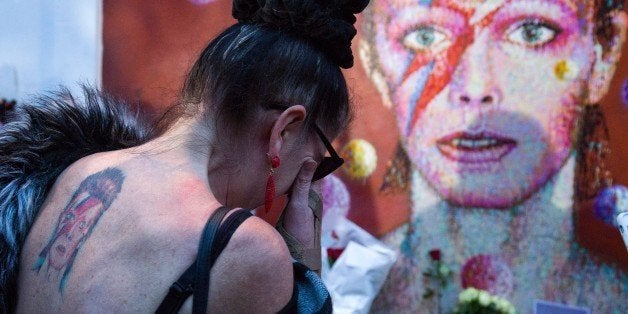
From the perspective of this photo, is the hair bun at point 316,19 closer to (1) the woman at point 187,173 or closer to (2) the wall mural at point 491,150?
(1) the woman at point 187,173

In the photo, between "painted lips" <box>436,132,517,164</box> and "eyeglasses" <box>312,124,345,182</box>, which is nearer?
"eyeglasses" <box>312,124,345,182</box>

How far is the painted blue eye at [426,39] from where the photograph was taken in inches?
99.3

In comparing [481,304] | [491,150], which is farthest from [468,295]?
[491,150]

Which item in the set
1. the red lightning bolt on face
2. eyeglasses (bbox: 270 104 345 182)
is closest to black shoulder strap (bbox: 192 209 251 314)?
eyeglasses (bbox: 270 104 345 182)

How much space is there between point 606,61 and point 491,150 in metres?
0.56

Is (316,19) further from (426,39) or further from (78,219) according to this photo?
(426,39)

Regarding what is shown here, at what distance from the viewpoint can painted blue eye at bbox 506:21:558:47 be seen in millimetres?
2416

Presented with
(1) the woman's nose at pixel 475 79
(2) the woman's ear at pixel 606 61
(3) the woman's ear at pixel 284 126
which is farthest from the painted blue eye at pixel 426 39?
(3) the woman's ear at pixel 284 126

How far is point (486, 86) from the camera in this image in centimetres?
247

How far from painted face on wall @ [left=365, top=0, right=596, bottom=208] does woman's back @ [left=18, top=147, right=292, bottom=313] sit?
5.10 ft

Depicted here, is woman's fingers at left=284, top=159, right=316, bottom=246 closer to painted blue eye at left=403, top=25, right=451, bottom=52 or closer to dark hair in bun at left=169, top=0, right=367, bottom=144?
dark hair in bun at left=169, top=0, right=367, bottom=144

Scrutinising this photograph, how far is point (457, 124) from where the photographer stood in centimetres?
250

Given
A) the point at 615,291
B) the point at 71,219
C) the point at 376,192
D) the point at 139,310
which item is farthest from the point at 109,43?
the point at 615,291

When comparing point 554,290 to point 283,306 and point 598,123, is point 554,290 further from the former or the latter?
point 283,306
